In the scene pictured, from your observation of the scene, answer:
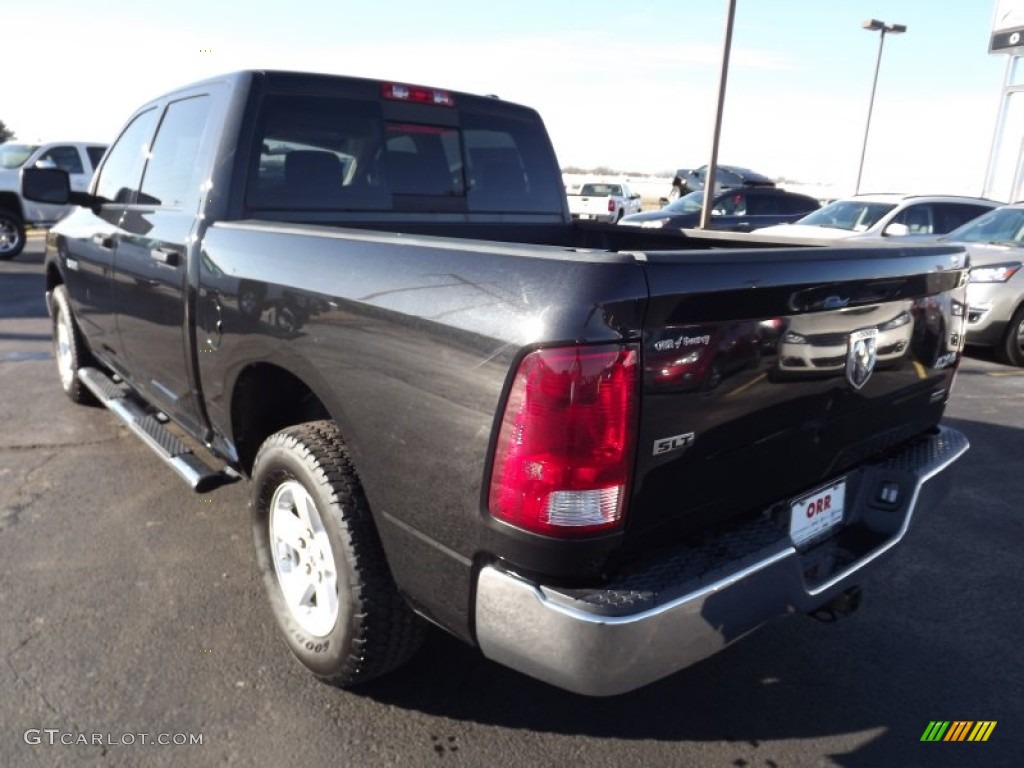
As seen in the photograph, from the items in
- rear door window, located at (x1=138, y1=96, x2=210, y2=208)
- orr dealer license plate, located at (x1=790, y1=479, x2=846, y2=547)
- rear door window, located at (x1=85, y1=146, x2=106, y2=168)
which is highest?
rear door window, located at (x1=138, y1=96, x2=210, y2=208)

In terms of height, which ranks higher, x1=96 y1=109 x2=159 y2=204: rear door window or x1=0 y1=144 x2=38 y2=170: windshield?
x1=96 y1=109 x2=159 y2=204: rear door window

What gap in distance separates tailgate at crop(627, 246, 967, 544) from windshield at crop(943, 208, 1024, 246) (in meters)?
6.66

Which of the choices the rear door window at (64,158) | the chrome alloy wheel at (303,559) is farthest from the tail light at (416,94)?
the rear door window at (64,158)

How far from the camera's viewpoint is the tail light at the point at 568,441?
1722 millimetres

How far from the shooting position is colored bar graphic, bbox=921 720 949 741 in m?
2.45

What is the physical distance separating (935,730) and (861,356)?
4.00 ft

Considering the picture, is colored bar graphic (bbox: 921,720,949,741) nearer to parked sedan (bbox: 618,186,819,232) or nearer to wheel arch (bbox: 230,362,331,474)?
wheel arch (bbox: 230,362,331,474)

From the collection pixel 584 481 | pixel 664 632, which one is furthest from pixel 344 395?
pixel 664 632

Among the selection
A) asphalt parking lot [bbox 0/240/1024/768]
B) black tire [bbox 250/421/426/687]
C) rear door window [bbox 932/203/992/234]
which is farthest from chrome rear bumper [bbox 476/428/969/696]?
rear door window [bbox 932/203/992/234]

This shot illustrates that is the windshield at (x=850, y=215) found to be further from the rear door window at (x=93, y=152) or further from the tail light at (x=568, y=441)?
the rear door window at (x=93, y=152)

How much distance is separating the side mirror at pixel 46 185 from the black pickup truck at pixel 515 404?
115cm

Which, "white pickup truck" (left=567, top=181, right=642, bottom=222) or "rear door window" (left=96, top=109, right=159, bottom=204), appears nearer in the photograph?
"rear door window" (left=96, top=109, right=159, bottom=204)

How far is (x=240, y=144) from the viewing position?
10.1 ft

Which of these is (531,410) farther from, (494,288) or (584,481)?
(494,288)
